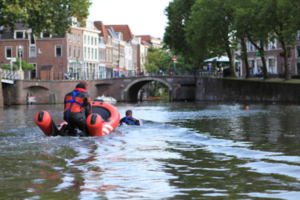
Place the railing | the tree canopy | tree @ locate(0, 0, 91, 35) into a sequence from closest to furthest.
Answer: tree @ locate(0, 0, 91, 35) < the tree canopy < the railing

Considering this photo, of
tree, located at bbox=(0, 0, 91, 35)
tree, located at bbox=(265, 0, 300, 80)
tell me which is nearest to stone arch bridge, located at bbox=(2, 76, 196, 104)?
tree, located at bbox=(0, 0, 91, 35)

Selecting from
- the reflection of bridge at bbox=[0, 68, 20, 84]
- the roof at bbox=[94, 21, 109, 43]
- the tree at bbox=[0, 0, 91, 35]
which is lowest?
the reflection of bridge at bbox=[0, 68, 20, 84]

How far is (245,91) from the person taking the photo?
49.7 metres

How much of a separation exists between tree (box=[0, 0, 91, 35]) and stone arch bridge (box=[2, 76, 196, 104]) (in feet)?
83.3

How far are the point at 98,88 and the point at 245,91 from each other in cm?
2613

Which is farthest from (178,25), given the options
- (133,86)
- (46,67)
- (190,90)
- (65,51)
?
(46,67)

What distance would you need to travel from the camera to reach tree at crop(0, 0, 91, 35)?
3177 cm

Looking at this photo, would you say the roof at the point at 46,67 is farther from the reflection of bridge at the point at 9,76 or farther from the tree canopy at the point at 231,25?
the tree canopy at the point at 231,25

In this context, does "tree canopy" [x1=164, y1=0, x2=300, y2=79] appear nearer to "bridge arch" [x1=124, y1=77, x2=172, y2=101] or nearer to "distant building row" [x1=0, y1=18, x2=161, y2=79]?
"bridge arch" [x1=124, y1=77, x2=172, y2=101]

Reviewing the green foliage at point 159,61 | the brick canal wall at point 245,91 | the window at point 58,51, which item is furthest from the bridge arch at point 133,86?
the green foliage at point 159,61

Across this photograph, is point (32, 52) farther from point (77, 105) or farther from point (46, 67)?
point (77, 105)

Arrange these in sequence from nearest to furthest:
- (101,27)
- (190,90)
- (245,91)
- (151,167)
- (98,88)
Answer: (151,167) → (245,91) → (98,88) → (190,90) → (101,27)

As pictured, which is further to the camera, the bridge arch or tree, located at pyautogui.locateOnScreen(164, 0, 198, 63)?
the bridge arch

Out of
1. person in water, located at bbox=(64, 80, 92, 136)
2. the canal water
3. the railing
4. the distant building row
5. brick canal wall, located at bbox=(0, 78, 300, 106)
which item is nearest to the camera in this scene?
the canal water
